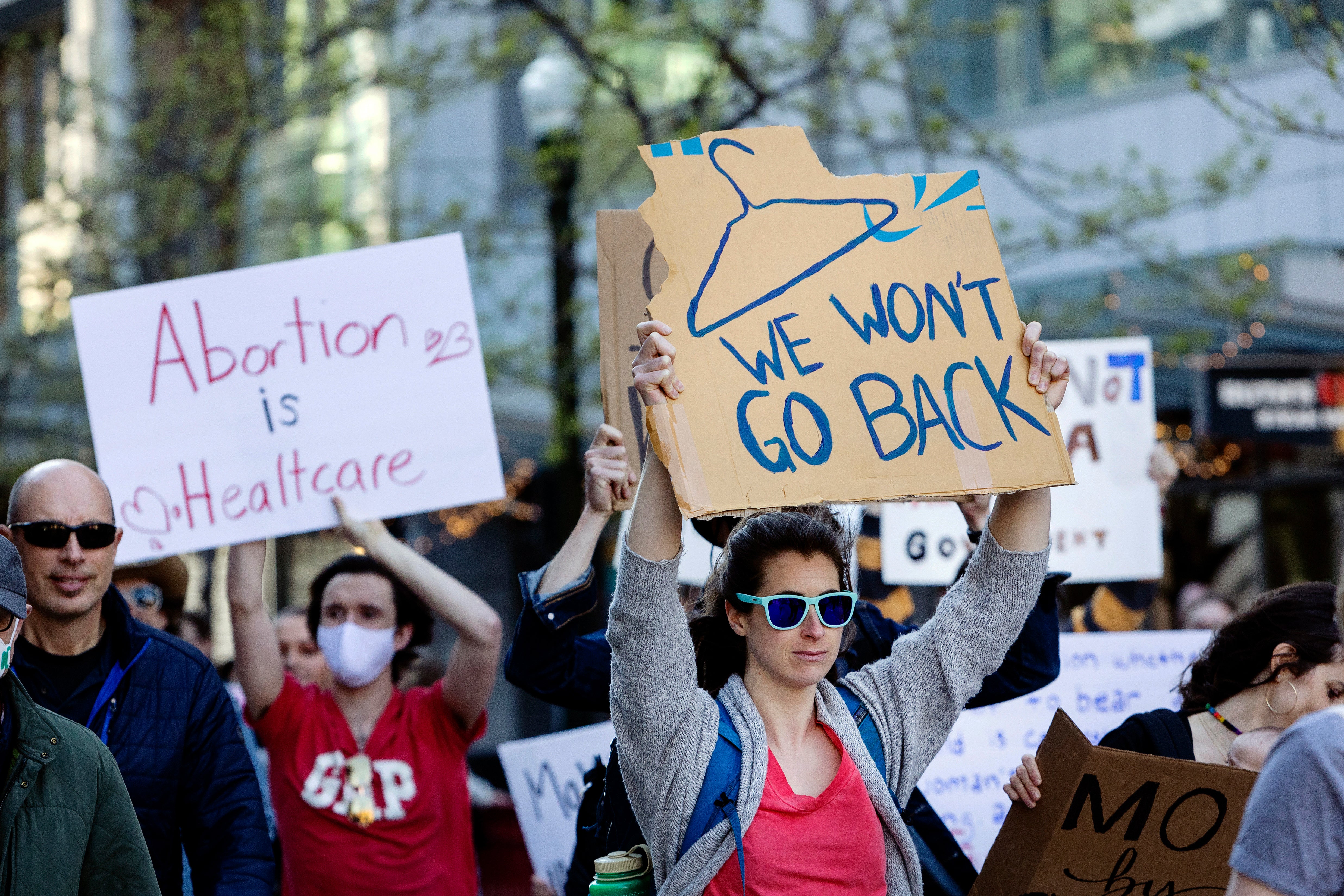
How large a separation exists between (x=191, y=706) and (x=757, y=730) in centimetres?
140

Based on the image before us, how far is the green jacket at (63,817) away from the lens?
8.10 feet

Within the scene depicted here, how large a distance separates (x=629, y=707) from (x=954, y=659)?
66 cm

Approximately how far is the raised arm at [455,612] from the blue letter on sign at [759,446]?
4.57ft

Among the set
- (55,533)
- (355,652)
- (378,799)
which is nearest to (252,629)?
(355,652)

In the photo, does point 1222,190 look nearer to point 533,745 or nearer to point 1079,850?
point 533,745

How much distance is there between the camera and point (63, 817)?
8.25ft

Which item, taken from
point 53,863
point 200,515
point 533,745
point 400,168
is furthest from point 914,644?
point 400,168

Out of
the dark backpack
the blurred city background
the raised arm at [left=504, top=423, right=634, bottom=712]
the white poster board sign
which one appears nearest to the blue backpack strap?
the dark backpack

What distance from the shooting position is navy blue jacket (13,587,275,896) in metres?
3.14

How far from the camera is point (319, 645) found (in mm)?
4129

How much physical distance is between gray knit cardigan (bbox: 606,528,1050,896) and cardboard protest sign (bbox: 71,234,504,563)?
4.45 ft

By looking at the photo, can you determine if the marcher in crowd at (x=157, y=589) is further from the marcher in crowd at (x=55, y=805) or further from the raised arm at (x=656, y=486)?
the raised arm at (x=656, y=486)

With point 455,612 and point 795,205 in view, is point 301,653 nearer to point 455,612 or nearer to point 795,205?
point 455,612

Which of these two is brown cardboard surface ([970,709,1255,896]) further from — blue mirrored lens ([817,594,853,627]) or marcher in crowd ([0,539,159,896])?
marcher in crowd ([0,539,159,896])
